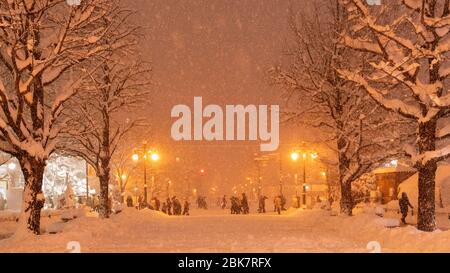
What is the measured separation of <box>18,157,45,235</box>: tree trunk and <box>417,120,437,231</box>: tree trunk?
11351 millimetres

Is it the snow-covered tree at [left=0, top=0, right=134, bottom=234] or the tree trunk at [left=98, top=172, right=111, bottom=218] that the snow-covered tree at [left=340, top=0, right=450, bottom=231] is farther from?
the tree trunk at [left=98, top=172, right=111, bottom=218]

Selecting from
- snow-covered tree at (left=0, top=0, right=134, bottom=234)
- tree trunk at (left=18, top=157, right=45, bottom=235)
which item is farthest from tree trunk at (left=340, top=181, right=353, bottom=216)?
tree trunk at (left=18, top=157, right=45, bottom=235)

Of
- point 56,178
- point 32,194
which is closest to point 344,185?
point 32,194

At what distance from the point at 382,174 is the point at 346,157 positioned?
2949 cm

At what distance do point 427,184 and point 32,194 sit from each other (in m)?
11.7

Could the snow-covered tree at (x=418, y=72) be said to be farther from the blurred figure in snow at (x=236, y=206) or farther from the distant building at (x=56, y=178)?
the distant building at (x=56, y=178)

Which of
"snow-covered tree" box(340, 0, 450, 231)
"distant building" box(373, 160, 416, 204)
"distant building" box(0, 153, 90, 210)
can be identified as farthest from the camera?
"distant building" box(0, 153, 90, 210)

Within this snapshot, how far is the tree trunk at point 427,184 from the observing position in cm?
1733

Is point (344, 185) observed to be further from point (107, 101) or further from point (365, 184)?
point (365, 184)

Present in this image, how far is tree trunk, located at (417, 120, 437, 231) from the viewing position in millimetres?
17328

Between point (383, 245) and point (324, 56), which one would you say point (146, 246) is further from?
point (324, 56)

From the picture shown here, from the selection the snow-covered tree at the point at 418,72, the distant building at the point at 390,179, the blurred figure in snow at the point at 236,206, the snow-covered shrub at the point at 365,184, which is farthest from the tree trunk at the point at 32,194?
the snow-covered shrub at the point at 365,184
